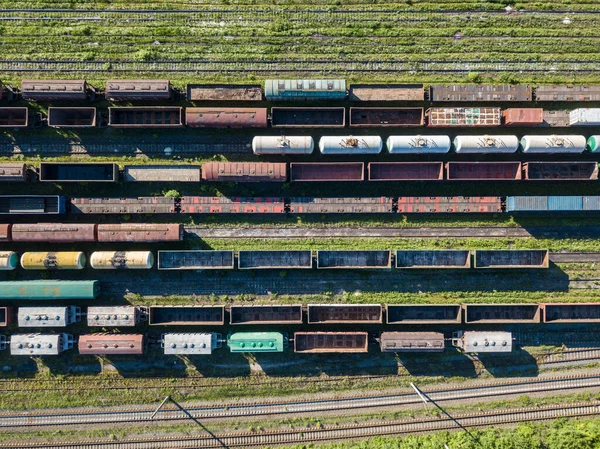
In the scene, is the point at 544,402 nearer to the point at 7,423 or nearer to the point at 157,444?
the point at 157,444

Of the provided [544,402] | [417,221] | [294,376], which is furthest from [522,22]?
[294,376]

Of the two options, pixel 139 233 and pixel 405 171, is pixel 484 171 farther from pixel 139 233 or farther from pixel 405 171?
pixel 139 233

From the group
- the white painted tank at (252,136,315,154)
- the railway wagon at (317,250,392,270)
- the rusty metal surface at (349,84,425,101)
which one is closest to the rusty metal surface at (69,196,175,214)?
the white painted tank at (252,136,315,154)

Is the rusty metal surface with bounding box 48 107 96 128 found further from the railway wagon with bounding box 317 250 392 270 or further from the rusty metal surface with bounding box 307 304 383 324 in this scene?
the rusty metal surface with bounding box 307 304 383 324

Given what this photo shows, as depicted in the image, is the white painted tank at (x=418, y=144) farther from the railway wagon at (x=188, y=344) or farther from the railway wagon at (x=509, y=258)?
the railway wagon at (x=188, y=344)

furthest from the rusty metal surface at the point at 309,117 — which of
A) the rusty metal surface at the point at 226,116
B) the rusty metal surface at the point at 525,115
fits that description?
the rusty metal surface at the point at 525,115

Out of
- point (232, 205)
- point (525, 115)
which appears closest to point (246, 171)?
point (232, 205)
